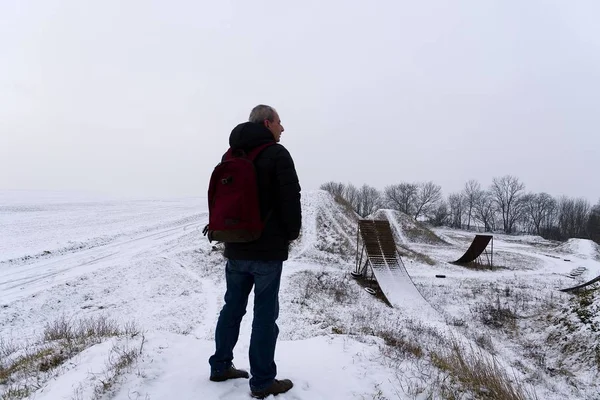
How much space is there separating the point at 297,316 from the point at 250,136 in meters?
7.96

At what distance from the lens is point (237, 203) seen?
288cm

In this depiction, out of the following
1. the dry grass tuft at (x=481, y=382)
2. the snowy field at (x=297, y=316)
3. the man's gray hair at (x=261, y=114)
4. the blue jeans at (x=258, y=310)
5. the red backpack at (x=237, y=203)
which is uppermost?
the man's gray hair at (x=261, y=114)

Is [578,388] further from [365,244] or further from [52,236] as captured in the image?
[52,236]

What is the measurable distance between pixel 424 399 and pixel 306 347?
1.98 meters

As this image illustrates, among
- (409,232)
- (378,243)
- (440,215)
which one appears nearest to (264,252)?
(378,243)

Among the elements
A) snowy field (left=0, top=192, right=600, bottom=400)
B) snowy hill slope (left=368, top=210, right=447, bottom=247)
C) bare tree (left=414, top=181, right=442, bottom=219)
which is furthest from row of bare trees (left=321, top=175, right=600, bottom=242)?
snowy field (left=0, top=192, right=600, bottom=400)

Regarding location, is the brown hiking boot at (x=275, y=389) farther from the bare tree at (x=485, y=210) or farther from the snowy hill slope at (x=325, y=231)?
the bare tree at (x=485, y=210)

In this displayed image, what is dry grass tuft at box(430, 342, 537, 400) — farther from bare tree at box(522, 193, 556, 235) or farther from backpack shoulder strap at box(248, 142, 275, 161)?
bare tree at box(522, 193, 556, 235)

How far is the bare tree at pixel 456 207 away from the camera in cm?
9694

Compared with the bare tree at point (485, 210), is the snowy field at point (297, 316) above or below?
below

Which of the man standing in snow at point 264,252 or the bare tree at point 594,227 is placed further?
the bare tree at point 594,227

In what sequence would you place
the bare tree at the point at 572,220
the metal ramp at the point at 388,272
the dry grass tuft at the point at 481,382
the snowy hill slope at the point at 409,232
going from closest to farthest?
1. the dry grass tuft at the point at 481,382
2. the metal ramp at the point at 388,272
3. the snowy hill slope at the point at 409,232
4. the bare tree at the point at 572,220

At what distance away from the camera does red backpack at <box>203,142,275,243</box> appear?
9.37 ft

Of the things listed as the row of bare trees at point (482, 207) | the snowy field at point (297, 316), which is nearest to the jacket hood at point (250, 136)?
the snowy field at point (297, 316)
